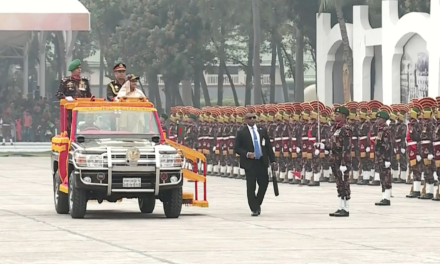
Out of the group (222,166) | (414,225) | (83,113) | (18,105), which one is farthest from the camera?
(18,105)

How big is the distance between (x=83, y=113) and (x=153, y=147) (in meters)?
1.57

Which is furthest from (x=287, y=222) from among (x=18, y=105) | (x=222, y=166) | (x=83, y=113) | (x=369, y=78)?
(x=18, y=105)

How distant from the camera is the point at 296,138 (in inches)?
1319

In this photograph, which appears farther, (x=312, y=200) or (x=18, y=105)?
(x=18, y=105)

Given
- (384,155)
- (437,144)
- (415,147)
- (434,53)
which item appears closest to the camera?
(384,155)

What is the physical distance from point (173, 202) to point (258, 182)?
1.70 m

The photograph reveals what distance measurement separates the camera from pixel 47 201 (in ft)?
84.2

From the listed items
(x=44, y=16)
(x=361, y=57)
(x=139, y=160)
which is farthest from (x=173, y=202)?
(x=44, y=16)

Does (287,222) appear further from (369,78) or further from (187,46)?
(187,46)

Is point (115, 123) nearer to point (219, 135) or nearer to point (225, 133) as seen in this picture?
point (225, 133)

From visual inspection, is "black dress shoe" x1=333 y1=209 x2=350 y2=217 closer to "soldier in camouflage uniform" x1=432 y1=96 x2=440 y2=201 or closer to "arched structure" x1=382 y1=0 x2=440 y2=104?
"soldier in camouflage uniform" x1=432 y1=96 x2=440 y2=201

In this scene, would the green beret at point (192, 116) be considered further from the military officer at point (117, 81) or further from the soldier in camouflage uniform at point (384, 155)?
the military officer at point (117, 81)

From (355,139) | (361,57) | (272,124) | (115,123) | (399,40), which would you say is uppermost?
(399,40)

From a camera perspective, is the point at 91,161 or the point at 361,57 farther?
the point at 361,57
